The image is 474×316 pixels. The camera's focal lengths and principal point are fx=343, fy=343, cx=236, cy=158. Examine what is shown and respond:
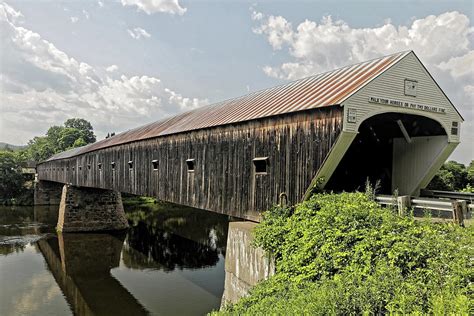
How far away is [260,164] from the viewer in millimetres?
9211

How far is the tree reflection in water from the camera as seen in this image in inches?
732

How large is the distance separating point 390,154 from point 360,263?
613cm

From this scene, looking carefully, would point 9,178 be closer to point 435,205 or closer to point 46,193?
point 46,193

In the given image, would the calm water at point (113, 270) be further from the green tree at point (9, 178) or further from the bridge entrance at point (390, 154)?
the green tree at point (9, 178)

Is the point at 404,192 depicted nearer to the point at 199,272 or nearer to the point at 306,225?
the point at 306,225

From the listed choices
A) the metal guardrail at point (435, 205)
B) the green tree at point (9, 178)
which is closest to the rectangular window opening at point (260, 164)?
the metal guardrail at point (435, 205)

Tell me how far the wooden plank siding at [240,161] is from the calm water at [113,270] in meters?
4.02

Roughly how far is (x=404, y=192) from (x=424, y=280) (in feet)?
19.3

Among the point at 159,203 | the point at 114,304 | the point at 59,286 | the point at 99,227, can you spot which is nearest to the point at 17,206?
the point at 159,203

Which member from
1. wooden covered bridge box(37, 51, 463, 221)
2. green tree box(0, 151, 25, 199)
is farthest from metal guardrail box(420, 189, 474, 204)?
green tree box(0, 151, 25, 199)

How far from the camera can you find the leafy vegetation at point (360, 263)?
4.13 m

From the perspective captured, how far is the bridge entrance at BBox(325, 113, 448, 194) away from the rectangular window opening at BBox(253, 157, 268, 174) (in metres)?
2.05

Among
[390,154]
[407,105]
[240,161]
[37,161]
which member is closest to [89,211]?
[240,161]

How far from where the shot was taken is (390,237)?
5.28 m
